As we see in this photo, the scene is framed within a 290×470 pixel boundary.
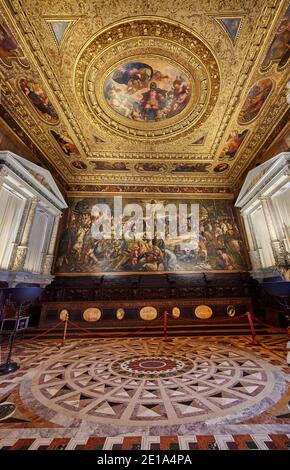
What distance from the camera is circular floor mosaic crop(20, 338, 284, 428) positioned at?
242 centimetres

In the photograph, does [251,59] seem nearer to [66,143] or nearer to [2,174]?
[66,143]

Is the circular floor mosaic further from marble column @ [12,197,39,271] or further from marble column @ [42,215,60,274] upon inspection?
marble column @ [42,215,60,274]

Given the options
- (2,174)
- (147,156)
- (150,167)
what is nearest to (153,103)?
(147,156)

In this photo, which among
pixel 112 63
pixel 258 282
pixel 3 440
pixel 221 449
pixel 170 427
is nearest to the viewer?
pixel 221 449

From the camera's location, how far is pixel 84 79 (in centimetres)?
579

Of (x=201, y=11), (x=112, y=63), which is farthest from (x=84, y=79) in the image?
(x=201, y=11)

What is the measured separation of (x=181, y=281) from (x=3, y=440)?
7.36 meters

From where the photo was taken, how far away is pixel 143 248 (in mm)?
9383

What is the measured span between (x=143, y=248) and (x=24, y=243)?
15.8ft

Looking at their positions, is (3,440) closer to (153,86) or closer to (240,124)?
(153,86)

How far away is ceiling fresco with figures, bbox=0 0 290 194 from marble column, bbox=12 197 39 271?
254 cm

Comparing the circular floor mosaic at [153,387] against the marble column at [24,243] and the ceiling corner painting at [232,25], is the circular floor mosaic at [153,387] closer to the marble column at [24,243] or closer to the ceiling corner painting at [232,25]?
the marble column at [24,243]

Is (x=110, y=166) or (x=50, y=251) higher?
(x=110, y=166)

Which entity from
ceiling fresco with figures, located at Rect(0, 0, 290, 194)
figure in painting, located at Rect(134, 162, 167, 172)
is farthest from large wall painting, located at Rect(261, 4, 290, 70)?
figure in painting, located at Rect(134, 162, 167, 172)
